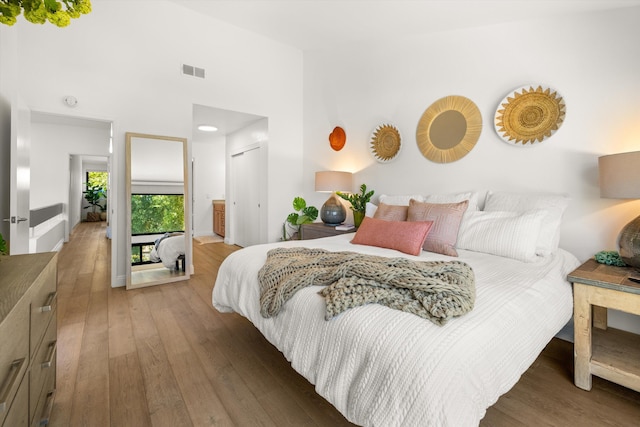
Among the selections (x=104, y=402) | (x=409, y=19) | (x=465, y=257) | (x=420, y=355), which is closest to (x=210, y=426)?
(x=104, y=402)

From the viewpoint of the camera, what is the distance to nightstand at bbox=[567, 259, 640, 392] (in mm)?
1513

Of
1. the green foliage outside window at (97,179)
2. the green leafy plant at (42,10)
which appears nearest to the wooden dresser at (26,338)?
the green leafy plant at (42,10)

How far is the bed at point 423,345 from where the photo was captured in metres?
0.91

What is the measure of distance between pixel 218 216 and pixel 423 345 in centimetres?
624

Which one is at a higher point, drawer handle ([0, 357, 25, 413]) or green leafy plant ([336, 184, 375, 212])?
green leafy plant ([336, 184, 375, 212])

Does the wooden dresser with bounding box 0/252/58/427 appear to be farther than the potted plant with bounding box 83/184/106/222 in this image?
No

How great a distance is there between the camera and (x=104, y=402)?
1.53 meters

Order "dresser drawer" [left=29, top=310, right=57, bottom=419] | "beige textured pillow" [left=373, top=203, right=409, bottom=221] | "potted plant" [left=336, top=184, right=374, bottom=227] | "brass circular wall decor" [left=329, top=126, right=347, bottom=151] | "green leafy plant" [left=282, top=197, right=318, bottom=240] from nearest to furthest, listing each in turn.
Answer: "dresser drawer" [left=29, top=310, right=57, bottom=419], "beige textured pillow" [left=373, top=203, right=409, bottom=221], "potted plant" [left=336, top=184, right=374, bottom=227], "brass circular wall decor" [left=329, top=126, right=347, bottom=151], "green leafy plant" [left=282, top=197, right=318, bottom=240]

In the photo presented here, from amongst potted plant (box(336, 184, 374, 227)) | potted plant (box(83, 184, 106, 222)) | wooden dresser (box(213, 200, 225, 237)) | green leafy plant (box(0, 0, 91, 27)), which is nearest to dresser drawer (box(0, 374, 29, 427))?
green leafy plant (box(0, 0, 91, 27))

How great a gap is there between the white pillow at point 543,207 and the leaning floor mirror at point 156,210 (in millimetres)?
3418

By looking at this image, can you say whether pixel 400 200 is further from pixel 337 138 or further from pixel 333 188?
pixel 337 138

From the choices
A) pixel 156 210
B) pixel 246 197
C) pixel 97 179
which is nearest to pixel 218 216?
pixel 246 197

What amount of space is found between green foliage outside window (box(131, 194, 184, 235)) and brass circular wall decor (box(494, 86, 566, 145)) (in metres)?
3.62

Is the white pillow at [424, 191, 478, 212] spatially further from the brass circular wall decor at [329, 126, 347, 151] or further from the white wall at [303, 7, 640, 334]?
the brass circular wall decor at [329, 126, 347, 151]
